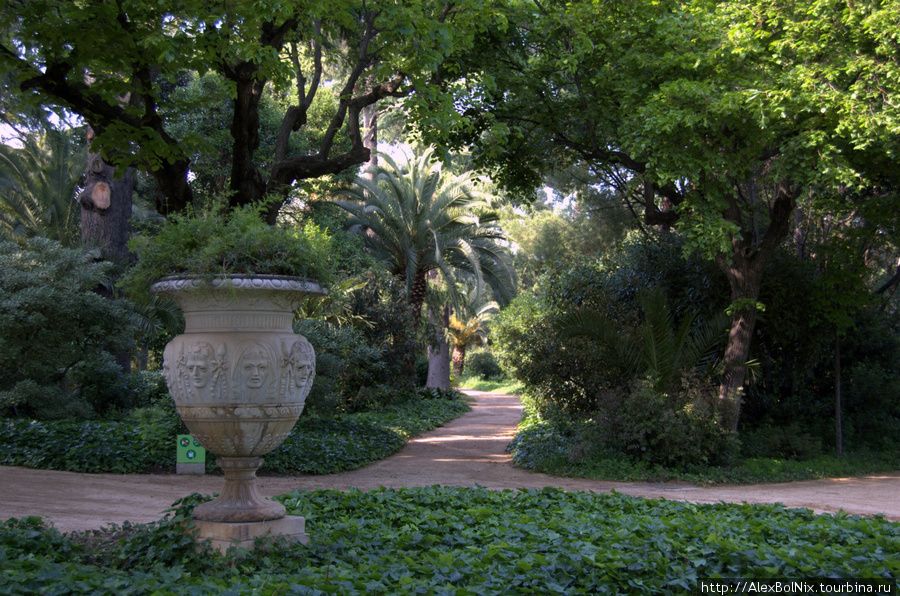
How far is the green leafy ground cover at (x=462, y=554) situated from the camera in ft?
11.0

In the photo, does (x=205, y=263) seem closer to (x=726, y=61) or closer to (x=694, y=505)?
(x=694, y=505)

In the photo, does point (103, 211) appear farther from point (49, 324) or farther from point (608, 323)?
point (608, 323)

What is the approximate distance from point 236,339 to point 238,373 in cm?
23

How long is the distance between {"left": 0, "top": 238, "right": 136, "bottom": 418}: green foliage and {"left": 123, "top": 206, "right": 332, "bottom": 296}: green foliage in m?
5.55

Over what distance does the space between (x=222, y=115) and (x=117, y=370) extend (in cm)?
789

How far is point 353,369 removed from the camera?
15.4 m

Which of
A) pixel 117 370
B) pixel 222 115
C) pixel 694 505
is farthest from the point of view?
pixel 222 115

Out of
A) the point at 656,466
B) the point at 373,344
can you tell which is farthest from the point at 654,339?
the point at 373,344

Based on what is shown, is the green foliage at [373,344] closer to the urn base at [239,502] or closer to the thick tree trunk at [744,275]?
the thick tree trunk at [744,275]

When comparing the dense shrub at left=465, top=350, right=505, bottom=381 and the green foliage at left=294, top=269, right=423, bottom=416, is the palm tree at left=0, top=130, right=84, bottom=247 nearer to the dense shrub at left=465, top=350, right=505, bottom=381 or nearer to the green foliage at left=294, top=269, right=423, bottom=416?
the green foliage at left=294, top=269, right=423, bottom=416

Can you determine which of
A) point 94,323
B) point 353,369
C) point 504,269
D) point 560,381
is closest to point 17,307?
point 94,323

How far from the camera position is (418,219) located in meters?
19.7

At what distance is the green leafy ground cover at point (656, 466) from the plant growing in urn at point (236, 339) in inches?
240

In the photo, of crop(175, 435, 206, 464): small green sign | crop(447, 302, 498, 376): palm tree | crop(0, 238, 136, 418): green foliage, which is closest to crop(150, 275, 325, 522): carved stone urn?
crop(175, 435, 206, 464): small green sign
